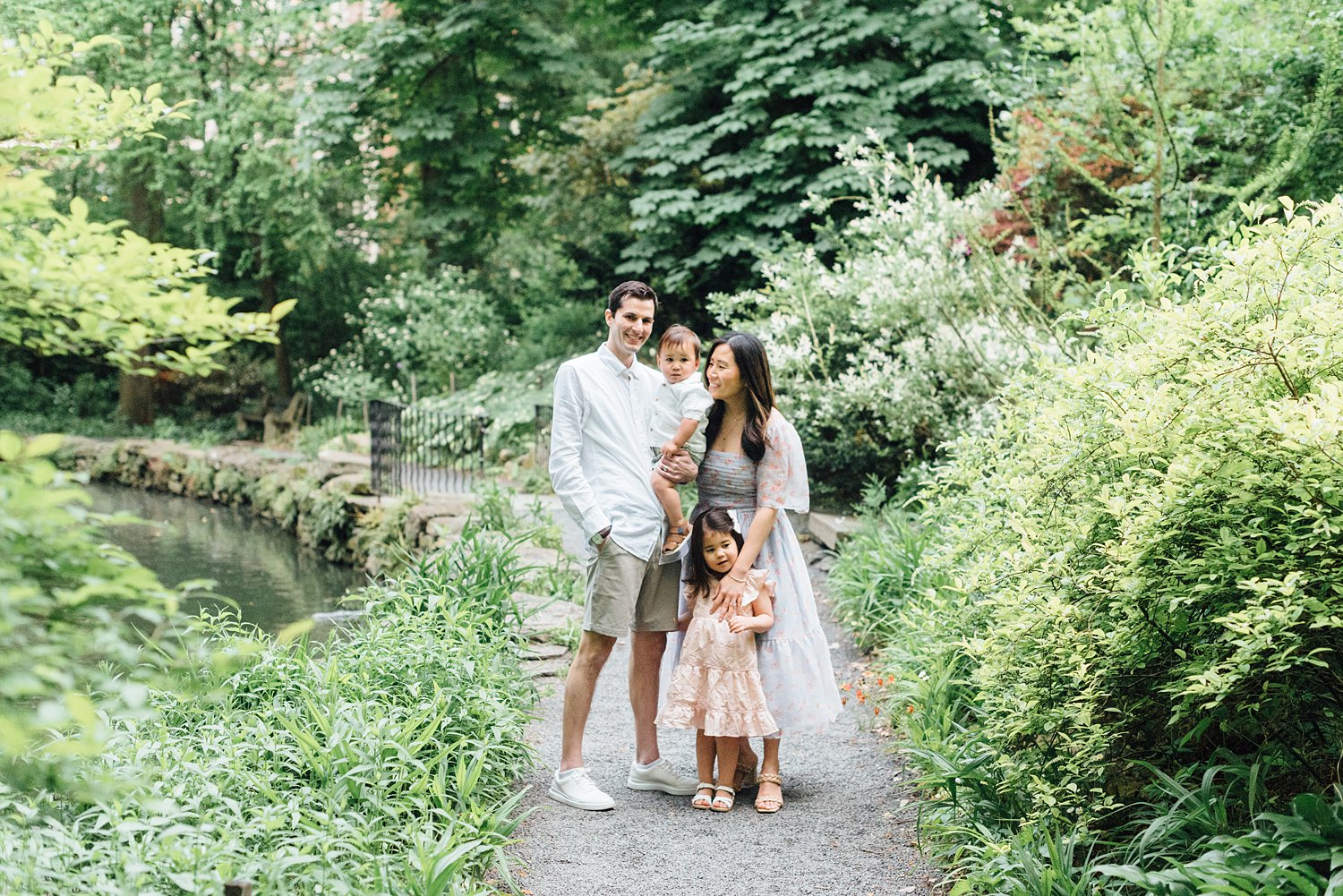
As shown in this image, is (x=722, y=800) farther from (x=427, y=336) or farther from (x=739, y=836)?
(x=427, y=336)

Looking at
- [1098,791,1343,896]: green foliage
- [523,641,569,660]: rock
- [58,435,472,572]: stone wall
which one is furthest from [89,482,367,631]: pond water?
[1098,791,1343,896]: green foliage

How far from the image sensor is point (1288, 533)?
8.80 ft

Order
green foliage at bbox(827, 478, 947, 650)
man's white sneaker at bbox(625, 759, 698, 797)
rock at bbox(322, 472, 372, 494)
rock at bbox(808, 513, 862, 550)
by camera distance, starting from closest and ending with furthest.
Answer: man's white sneaker at bbox(625, 759, 698, 797) < green foliage at bbox(827, 478, 947, 650) < rock at bbox(808, 513, 862, 550) < rock at bbox(322, 472, 372, 494)

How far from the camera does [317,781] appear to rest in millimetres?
3520

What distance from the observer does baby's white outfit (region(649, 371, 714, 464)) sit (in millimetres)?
4082

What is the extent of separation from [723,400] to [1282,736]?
2.14 metres

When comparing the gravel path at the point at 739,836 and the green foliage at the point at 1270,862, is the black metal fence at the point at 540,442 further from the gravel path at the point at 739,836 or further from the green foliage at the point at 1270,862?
the green foliage at the point at 1270,862

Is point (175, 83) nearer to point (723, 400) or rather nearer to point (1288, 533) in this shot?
point (723, 400)

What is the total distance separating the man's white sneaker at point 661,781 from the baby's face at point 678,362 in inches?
60.5

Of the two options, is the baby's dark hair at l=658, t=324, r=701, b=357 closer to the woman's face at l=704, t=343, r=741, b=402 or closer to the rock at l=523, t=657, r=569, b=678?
the woman's face at l=704, t=343, r=741, b=402

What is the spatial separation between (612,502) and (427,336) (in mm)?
12713

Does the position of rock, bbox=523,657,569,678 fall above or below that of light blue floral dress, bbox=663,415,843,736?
below

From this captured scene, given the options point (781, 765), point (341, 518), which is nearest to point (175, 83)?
point (341, 518)

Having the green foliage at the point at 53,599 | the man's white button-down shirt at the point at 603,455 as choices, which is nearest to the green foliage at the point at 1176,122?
the man's white button-down shirt at the point at 603,455
